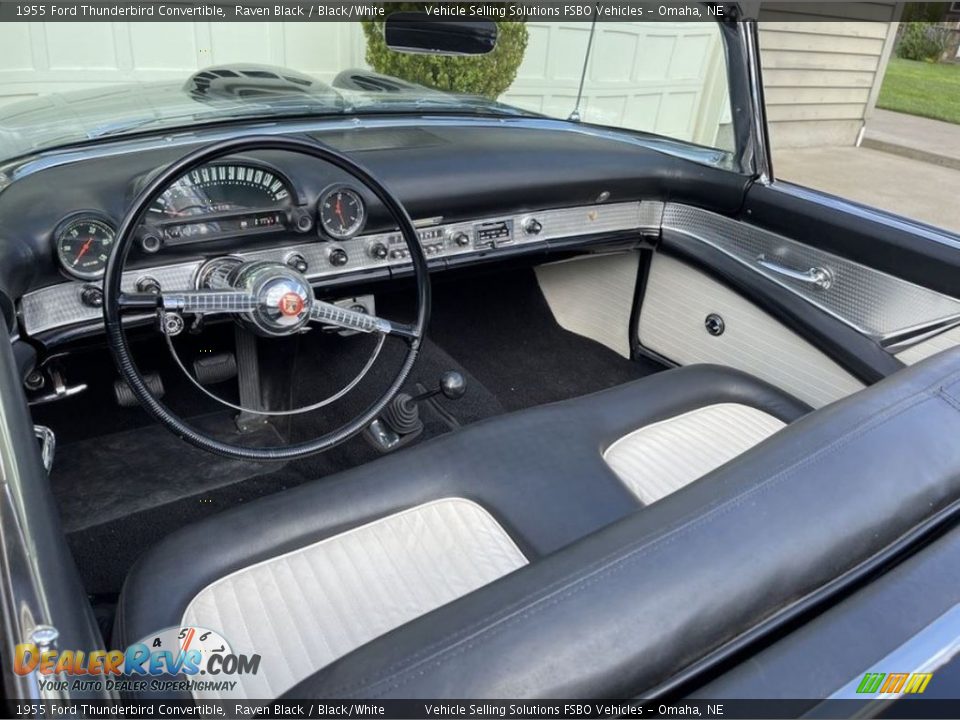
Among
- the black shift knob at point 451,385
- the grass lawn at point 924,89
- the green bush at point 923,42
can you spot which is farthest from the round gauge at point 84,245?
the green bush at point 923,42

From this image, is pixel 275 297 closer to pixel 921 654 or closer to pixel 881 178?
pixel 921 654

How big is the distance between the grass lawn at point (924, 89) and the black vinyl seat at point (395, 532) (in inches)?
61.7

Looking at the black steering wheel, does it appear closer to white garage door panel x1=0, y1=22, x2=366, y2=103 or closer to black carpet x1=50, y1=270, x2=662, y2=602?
black carpet x1=50, y1=270, x2=662, y2=602

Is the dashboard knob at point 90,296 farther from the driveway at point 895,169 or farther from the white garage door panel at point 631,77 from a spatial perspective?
the driveway at point 895,169

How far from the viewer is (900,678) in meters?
0.70

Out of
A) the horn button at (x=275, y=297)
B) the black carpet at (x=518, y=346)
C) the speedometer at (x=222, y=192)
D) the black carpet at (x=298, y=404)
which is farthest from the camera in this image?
the black carpet at (x=518, y=346)

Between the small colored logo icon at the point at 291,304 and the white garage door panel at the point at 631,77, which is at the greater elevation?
the white garage door panel at the point at 631,77

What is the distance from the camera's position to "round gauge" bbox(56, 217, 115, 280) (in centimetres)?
158

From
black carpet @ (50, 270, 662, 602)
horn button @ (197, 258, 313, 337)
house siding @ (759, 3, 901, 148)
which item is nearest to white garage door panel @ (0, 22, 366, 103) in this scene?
black carpet @ (50, 270, 662, 602)

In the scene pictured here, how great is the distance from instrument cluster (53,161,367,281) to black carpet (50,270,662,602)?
566mm

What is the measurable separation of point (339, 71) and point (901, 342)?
5.94ft

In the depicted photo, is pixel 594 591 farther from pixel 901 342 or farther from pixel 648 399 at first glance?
pixel 901 342

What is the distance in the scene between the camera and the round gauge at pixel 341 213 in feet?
6.27

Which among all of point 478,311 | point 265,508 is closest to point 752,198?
point 478,311
